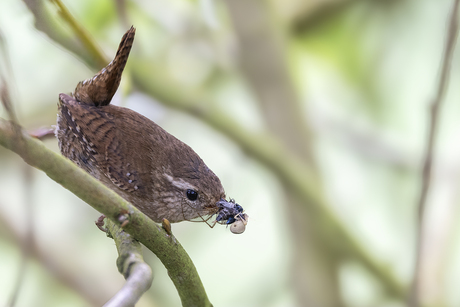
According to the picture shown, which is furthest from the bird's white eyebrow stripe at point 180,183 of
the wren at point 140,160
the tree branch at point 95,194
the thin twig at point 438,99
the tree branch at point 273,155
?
the tree branch at point 273,155

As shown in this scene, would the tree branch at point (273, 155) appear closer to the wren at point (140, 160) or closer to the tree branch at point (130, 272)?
the wren at point (140, 160)

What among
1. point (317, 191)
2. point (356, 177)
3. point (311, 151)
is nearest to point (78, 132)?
point (317, 191)

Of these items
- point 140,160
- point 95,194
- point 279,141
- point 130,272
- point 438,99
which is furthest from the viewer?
point 279,141

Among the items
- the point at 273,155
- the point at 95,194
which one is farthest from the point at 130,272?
the point at 273,155

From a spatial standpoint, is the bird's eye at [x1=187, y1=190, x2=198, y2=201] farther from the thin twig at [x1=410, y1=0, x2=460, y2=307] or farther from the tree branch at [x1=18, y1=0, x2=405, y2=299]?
the tree branch at [x1=18, y1=0, x2=405, y2=299]

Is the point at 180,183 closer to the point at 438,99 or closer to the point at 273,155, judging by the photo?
the point at 438,99

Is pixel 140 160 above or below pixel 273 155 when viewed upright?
below

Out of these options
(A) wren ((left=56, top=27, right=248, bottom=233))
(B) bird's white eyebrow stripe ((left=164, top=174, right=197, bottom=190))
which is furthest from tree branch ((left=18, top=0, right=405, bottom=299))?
(B) bird's white eyebrow stripe ((left=164, top=174, right=197, bottom=190))

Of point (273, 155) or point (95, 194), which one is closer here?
point (95, 194)
